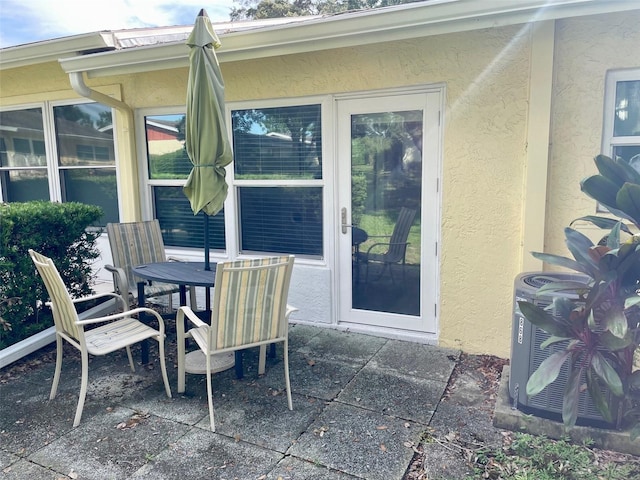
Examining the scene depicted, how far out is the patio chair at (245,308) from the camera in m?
2.88

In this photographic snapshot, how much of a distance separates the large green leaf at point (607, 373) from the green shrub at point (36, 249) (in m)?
4.41

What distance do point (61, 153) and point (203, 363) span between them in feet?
13.2

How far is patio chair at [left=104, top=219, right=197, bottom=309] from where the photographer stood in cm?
454

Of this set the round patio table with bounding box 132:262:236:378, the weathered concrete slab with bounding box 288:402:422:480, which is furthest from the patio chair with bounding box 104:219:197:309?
the weathered concrete slab with bounding box 288:402:422:480

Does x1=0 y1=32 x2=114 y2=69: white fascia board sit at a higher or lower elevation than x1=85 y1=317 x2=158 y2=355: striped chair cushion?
higher

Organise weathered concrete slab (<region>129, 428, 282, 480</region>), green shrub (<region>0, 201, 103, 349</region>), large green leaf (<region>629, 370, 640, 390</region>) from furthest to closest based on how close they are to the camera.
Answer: green shrub (<region>0, 201, 103, 349</region>)
large green leaf (<region>629, 370, 640, 390</region>)
weathered concrete slab (<region>129, 428, 282, 480</region>)

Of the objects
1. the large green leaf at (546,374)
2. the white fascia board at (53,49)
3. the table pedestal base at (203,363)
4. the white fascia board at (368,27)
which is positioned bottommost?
the table pedestal base at (203,363)

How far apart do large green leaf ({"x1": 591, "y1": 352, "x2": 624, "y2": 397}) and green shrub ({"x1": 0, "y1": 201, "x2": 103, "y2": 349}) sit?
4407mm

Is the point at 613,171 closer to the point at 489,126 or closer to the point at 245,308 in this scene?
the point at 489,126

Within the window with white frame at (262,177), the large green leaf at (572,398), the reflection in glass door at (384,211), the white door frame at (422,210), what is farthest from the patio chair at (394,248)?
the large green leaf at (572,398)

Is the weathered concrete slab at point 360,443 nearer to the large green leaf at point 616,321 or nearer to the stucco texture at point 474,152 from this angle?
the large green leaf at point 616,321

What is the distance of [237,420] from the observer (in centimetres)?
304

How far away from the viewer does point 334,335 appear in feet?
14.9

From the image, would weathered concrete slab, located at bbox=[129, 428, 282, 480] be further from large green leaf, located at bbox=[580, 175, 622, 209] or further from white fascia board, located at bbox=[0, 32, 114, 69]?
white fascia board, located at bbox=[0, 32, 114, 69]
